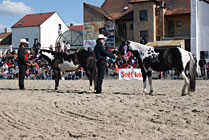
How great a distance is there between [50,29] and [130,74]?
43.1 m

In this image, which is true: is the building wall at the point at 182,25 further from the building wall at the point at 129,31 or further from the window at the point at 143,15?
the building wall at the point at 129,31

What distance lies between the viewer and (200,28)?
3453 cm

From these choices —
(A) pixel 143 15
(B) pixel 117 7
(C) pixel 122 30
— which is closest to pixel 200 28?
(A) pixel 143 15

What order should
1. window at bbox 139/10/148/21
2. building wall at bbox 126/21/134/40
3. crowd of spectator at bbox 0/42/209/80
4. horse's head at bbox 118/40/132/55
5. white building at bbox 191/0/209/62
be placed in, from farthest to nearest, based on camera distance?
1. building wall at bbox 126/21/134/40
2. window at bbox 139/10/148/21
3. white building at bbox 191/0/209/62
4. crowd of spectator at bbox 0/42/209/80
5. horse's head at bbox 118/40/132/55

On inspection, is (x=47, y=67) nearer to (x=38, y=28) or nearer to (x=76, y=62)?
(x=76, y=62)

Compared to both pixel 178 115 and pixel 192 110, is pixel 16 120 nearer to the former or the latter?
pixel 178 115

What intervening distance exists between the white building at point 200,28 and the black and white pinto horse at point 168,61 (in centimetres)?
2420

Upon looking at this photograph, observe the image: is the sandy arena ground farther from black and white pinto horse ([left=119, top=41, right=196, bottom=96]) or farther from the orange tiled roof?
the orange tiled roof

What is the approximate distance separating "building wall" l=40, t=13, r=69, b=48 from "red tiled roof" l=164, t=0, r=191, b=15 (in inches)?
1062

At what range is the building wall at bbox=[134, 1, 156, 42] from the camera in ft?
143

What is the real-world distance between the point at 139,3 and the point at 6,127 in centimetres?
4049

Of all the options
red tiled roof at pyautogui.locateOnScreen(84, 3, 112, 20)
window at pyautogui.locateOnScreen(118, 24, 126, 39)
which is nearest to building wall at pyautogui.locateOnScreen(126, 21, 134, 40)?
window at pyautogui.locateOnScreen(118, 24, 126, 39)

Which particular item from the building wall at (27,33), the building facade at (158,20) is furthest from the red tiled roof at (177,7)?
the building wall at (27,33)

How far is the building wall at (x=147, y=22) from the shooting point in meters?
43.6
